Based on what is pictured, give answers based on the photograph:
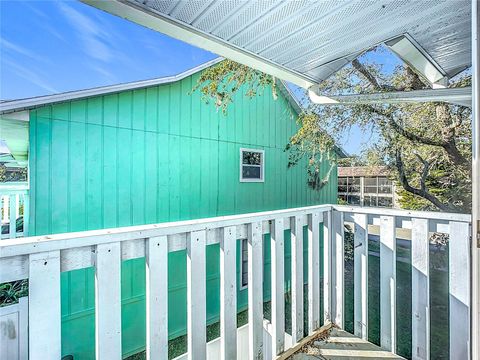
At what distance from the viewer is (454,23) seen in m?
1.46

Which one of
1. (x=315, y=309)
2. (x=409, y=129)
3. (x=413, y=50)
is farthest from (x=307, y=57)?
(x=409, y=129)

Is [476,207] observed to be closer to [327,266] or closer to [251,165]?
[327,266]

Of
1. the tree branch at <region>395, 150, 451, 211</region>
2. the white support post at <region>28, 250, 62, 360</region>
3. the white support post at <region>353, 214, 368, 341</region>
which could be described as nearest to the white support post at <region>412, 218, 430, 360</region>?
the white support post at <region>353, 214, 368, 341</region>

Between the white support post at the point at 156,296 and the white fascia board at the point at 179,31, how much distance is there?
2.97ft

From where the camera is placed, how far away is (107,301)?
100 cm

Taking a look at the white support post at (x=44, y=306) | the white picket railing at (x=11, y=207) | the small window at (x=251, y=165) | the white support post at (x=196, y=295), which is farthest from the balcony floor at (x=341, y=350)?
the white picket railing at (x=11, y=207)

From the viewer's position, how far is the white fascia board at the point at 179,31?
3.39 ft

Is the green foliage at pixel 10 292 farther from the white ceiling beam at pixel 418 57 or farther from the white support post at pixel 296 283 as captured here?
the white ceiling beam at pixel 418 57

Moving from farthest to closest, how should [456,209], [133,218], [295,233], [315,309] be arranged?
[133,218] → [456,209] → [315,309] → [295,233]

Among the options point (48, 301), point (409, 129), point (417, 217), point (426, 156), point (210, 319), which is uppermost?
point (409, 129)

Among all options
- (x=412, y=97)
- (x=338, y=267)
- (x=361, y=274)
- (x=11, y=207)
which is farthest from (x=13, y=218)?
(x=412, y=97)

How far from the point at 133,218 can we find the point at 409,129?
3905mm

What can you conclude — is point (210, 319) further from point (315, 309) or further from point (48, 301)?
point (48, 301)

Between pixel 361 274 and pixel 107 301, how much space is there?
1.60m
